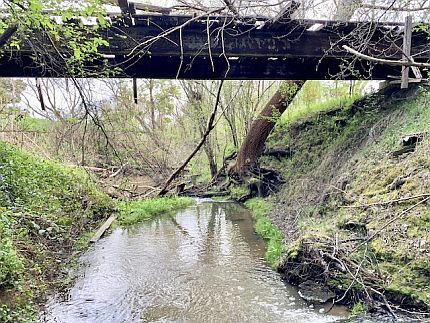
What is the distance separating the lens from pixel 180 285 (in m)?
6.20

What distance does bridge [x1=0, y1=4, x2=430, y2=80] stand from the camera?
22.8 feet

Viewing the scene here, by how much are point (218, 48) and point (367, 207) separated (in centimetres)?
397

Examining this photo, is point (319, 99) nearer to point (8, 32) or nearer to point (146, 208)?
point (146, 208)

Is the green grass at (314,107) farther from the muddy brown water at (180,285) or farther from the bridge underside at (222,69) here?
the muddy brown water at (180,285)

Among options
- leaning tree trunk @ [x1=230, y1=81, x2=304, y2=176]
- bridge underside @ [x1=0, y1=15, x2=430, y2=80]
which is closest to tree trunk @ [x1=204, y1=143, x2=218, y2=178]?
leaning tree trunk @ [x1=230, y1=81, x2=304, y2=176]

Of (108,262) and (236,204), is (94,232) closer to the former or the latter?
(108,262)

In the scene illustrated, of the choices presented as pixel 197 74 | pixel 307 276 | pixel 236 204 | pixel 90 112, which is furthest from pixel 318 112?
pixel 90 112

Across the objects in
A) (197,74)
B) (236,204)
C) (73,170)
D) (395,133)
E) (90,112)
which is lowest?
(236,204)

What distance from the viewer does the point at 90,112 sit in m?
5.44

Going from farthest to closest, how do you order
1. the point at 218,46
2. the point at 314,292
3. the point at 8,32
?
the point at 218,46
the point at 314,292
the point at 8,32

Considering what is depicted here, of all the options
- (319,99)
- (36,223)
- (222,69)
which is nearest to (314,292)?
(36,223)

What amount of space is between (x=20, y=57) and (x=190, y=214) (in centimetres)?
725

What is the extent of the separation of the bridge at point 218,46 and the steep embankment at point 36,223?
2068 millimetres

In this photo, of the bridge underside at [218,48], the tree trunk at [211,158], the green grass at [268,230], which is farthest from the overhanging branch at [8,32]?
the tree trunk at [211,158]
